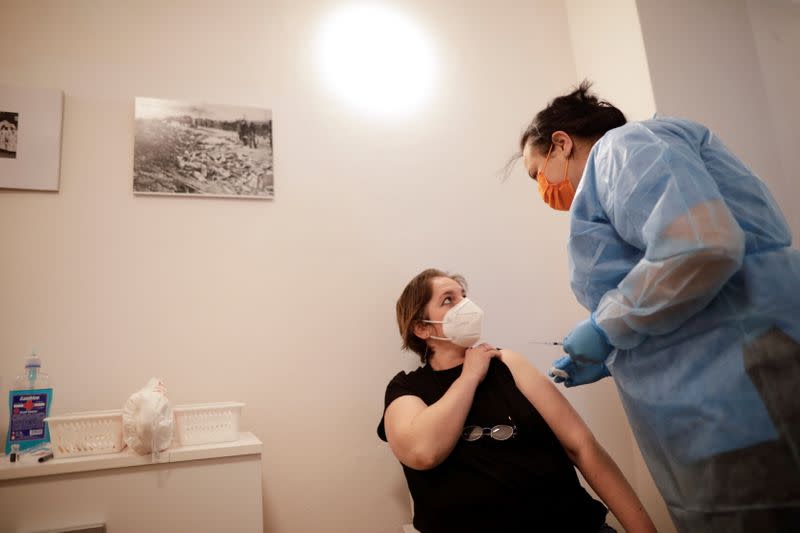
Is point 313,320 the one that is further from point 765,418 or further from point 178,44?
point 765,418

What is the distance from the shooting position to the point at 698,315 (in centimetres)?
100

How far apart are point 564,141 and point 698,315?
1.95 feet

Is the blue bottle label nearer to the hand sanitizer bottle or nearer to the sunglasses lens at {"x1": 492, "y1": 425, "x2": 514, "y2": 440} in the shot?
the hand sanitizer bottle

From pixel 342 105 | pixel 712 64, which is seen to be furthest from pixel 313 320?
pixel 712 64

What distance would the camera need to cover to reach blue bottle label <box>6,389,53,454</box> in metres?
1.47

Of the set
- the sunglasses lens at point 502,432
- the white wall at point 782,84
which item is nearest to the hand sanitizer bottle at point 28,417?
the sunglasses lens at point 502,432

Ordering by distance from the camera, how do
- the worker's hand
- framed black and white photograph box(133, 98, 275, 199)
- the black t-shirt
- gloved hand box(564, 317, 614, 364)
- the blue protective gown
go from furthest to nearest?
framed black and white photograph box(133, 98, 275, 199) < the worker's hand < the black t-shirt < gloved hand box(564, 317, 614, 364) < the blue protective gown

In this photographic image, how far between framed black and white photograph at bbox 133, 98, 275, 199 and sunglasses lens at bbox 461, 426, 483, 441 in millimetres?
1127

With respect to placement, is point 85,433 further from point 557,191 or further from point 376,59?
point 376,59

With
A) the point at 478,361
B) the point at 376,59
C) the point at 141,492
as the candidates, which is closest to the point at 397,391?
the point at 478,361

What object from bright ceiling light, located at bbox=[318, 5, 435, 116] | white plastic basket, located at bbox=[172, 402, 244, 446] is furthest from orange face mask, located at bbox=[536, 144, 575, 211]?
white plastic basket, located at bbox=[172, 402, 244, 446]

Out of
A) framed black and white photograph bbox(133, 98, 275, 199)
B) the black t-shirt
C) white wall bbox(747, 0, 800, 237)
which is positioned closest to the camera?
the black t-shirt

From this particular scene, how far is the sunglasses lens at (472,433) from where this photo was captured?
144 cm

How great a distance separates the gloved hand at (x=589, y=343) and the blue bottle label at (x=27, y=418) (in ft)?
4.86
